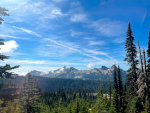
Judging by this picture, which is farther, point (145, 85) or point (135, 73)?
point (135, 73)

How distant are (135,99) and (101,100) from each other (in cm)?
730

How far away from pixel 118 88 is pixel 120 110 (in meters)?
8.61

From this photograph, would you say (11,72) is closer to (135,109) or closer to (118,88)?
(135,109)

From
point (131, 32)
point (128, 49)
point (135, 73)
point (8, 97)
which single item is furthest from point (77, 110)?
point (8, 97)

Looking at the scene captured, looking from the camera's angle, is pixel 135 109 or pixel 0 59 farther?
pixel 135 109

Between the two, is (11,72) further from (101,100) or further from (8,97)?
(8,97)

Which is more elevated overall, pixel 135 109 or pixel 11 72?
pixel 11 72

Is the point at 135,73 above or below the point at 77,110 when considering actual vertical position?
above

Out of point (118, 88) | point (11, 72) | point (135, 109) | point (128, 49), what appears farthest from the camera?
point (118, 88)

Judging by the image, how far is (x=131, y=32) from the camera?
79.4 ft

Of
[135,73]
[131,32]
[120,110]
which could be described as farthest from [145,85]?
[120,110]

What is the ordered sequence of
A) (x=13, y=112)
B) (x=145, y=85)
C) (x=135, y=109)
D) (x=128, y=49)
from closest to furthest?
(x=13, y=112) < (x=145, y=85) < (x=128, y=49) < (x=135, y=109)

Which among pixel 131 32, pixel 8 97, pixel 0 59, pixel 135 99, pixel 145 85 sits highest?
pixel 131 32

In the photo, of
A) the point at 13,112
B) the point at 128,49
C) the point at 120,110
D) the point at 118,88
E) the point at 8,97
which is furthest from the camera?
the point at 8,97
